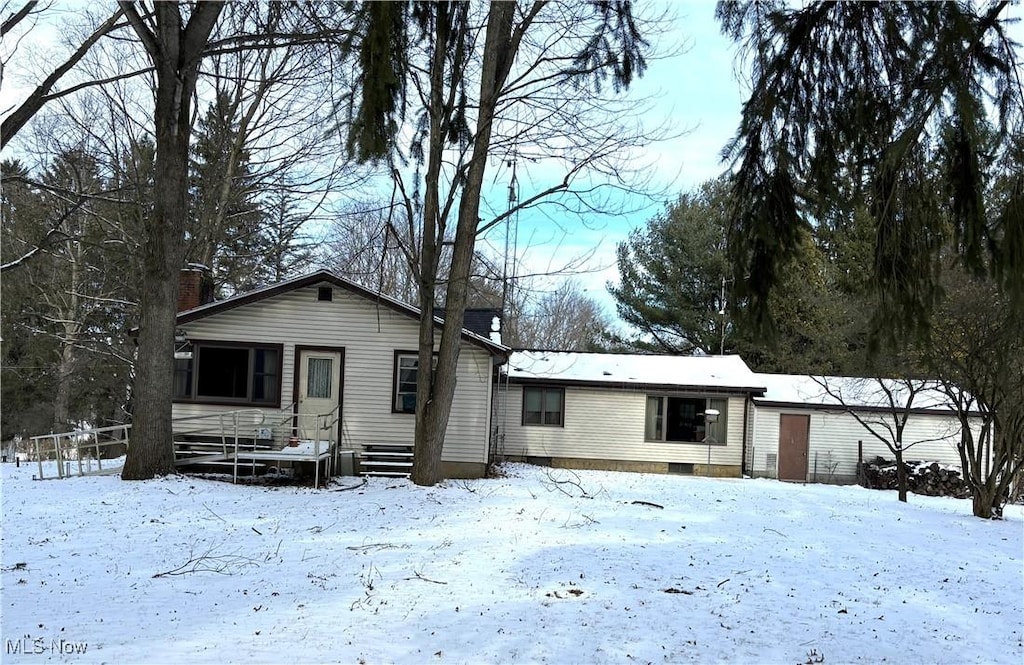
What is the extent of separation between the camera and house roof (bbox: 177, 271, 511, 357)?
15.6 meters

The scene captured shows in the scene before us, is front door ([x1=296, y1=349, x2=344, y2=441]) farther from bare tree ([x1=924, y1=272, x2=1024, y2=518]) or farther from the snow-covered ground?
bare tree ([x1=924, y1=272, x2=1024, y2=518])

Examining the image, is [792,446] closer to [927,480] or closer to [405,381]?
[927,480]

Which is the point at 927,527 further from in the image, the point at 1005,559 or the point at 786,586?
the point at 786,586

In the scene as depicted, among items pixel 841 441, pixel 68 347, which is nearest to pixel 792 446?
pixel 841 441

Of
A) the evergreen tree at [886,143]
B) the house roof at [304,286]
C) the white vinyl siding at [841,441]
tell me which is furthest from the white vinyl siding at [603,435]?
the evergreen tree at [886,143]

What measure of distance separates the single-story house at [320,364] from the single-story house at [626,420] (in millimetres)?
5386

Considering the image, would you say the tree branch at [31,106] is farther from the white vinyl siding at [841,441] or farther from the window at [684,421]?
the white vinyl siding at [841,441]

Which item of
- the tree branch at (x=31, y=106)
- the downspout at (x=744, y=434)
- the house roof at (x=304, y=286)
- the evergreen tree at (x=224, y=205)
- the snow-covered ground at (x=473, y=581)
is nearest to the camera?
the snow-covered ground at (x=473, y=581)

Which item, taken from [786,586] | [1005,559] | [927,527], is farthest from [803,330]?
[786,586]

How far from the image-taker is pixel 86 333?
969 inches

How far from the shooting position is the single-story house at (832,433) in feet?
71.4

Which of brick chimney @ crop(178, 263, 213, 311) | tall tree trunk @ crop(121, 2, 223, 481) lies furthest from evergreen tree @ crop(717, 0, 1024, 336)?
brick chimney @ crop(178, 263, 213, 311)

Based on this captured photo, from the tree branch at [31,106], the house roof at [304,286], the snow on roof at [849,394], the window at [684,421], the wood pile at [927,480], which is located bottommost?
the wood pile at [927,480]

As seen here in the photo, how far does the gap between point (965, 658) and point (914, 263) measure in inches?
123
